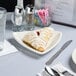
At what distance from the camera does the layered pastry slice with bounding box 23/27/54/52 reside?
0.82 m

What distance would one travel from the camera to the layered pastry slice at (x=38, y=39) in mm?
824

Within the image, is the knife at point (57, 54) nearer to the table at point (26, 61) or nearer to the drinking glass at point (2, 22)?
the table at point (26, 61)

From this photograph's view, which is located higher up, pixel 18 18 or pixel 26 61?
pixel 18 18

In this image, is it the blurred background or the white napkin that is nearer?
the white napkin

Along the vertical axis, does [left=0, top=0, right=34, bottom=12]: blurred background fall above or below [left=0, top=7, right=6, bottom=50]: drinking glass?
above

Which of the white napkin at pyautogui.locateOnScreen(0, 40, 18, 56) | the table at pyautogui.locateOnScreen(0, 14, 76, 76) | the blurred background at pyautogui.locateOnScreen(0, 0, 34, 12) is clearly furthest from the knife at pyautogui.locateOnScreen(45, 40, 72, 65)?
the blurred background at pyautogui.locateOnScreen(0, 0, 34, 12)

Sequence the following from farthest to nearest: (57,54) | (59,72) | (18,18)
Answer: (18,18) → (57,54) → (59,72)

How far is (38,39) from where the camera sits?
0.84 metres

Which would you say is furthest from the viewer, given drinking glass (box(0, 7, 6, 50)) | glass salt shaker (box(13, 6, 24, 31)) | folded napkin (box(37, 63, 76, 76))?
glass salt shaker (box(13, 6, 24, 31))

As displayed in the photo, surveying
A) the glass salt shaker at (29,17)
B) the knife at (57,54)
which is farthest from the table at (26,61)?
the glass salt shaker at (29,17)

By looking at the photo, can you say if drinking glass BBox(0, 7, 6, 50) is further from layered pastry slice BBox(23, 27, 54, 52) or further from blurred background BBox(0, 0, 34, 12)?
blurred background BBox(0, 0, 34, 12)

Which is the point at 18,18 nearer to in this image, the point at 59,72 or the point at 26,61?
the point at 26,61

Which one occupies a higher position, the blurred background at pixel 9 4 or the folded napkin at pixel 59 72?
the blurred background at pixel 9 4

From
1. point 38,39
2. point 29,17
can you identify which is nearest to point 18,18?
point 29,17
